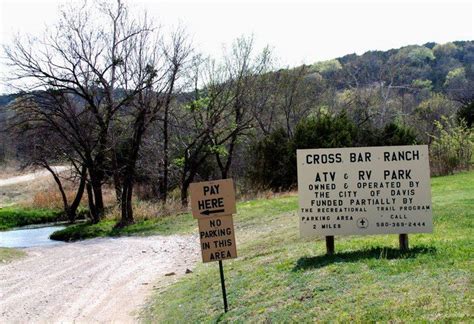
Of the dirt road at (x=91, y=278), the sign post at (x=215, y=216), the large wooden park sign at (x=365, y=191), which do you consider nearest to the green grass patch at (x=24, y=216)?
the dirt road at (x=91, y=278)

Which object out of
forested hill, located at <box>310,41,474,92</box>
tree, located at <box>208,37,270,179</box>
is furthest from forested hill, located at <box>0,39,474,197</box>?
forested hill, located at <box>310,41,474,92</box>

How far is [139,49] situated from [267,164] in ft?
35.2

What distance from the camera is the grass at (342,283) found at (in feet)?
19.0

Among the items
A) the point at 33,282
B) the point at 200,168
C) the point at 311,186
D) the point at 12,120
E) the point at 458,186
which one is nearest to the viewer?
the point at 311,186

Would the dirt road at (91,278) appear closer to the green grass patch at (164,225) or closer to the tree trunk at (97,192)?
the green grass patch at (164,225)

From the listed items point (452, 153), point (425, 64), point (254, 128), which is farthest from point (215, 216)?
point (425, 64)

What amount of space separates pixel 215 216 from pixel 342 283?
6.56 ft

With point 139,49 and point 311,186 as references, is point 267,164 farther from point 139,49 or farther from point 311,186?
point 311,186

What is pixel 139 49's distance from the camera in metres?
25.3

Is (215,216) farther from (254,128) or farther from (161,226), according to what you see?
(254,128)

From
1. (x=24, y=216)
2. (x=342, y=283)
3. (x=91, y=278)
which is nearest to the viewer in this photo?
(x=342, y=283)

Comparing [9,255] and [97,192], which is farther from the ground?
[97,192]

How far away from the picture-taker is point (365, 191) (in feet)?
27.9

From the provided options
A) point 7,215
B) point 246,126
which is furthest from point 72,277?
point 246,126
